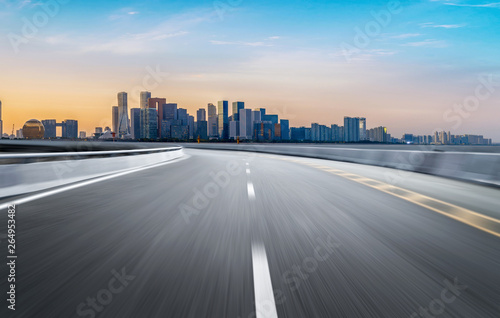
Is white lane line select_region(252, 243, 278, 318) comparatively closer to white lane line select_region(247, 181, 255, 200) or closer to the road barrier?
white lane line select_region(247, 181, 255, 200)

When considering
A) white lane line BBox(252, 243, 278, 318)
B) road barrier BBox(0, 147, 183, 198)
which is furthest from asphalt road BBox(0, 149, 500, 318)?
road barrier BBox(0, 147, 183, 198)

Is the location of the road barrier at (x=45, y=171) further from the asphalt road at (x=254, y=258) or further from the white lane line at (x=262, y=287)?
the white lane line at (x=262, y=287)

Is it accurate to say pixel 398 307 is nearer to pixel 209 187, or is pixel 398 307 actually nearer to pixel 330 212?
pixel 330 212

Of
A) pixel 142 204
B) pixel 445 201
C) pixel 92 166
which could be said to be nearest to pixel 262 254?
pixel 142 204

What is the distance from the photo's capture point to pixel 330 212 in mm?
8281

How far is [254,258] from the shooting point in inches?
200

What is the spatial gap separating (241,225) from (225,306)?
10.9ft

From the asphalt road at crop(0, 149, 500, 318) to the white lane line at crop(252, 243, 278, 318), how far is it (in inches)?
0.7

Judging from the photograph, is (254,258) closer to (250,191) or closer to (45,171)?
(250,191)

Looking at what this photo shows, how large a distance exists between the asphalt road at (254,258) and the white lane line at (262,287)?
0.02 m

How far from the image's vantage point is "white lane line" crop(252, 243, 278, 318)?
11.8 feet

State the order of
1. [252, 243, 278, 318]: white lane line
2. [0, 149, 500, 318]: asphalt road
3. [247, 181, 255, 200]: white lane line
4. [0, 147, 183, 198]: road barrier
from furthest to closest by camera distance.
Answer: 1. [247, 181, 255, 200]: white lane line
2. [0, 147, 183, 198]: road barrier
3. [0, 149, 500, 318]: asphalt road
4. [252, 243, 278, 318]: white lane line

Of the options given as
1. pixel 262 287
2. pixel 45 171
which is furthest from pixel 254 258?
pixel 45 171

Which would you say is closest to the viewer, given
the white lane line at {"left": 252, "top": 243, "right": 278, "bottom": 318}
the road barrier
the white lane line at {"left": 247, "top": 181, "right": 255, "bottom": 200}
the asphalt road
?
the white lane line at {"left": 252, "top": 243, "right": 278, "bottom": 318}
